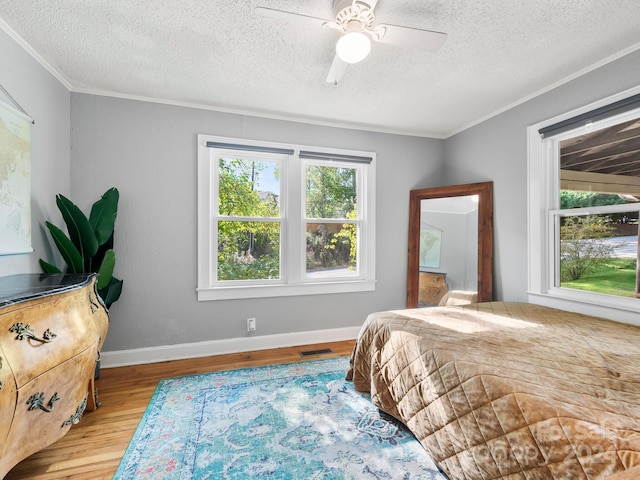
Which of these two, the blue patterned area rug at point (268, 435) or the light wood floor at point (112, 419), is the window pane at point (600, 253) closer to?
the blue patterned area rug at point (268, 435)

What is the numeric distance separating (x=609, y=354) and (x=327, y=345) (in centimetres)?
232

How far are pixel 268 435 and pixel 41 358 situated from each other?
1.22 meters

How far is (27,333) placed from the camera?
1.25 m

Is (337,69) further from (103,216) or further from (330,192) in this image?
(103,216)

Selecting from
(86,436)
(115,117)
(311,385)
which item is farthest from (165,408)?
(115,117)

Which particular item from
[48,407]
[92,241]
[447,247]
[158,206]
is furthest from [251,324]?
[447,247]

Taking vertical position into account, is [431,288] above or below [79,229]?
below

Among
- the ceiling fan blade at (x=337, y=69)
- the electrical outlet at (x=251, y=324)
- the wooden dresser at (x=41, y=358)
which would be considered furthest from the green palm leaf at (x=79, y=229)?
the ceiling fan blade at (x=337, y=69)

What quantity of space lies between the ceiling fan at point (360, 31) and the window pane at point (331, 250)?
202 centimetres

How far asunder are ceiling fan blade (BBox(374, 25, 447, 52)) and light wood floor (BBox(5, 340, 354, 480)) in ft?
8.69

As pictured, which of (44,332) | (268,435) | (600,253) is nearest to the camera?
(44,332)

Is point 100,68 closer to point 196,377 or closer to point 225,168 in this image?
point 225,168

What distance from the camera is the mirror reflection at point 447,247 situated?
324 centimetres

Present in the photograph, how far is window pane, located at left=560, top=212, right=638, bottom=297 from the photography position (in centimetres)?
218
